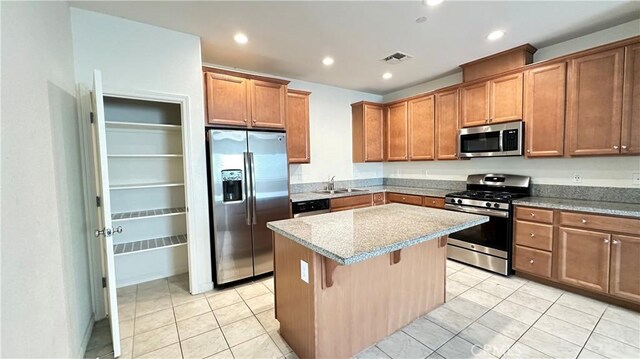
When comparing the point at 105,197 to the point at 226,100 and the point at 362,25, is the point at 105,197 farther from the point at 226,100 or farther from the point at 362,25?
the point at 362,25

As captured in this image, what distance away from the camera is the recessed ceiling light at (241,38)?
2.74 meters

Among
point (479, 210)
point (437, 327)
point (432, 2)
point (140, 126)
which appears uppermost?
point (432, 2)

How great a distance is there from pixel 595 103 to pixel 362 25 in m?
2.46

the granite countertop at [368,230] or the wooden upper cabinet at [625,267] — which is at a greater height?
the granite countertop at [368,230]

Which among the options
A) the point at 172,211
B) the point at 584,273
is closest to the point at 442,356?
the point at 584,273

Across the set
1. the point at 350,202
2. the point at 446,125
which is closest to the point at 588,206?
the point at 446,125

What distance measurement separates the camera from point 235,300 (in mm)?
2752

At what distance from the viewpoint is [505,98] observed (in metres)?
3.31

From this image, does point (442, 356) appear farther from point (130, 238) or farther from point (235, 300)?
point (130, 238)

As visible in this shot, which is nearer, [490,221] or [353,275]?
[353,275]

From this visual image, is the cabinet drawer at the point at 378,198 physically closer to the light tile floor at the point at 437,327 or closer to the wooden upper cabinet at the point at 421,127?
the wooden upper cabinet at the point at 421,127

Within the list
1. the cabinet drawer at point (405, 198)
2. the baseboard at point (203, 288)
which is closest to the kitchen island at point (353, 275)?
the baseboard at point (203, 288)

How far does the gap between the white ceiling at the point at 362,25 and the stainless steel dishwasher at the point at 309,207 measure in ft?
6.11

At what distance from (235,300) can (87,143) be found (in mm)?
1998
